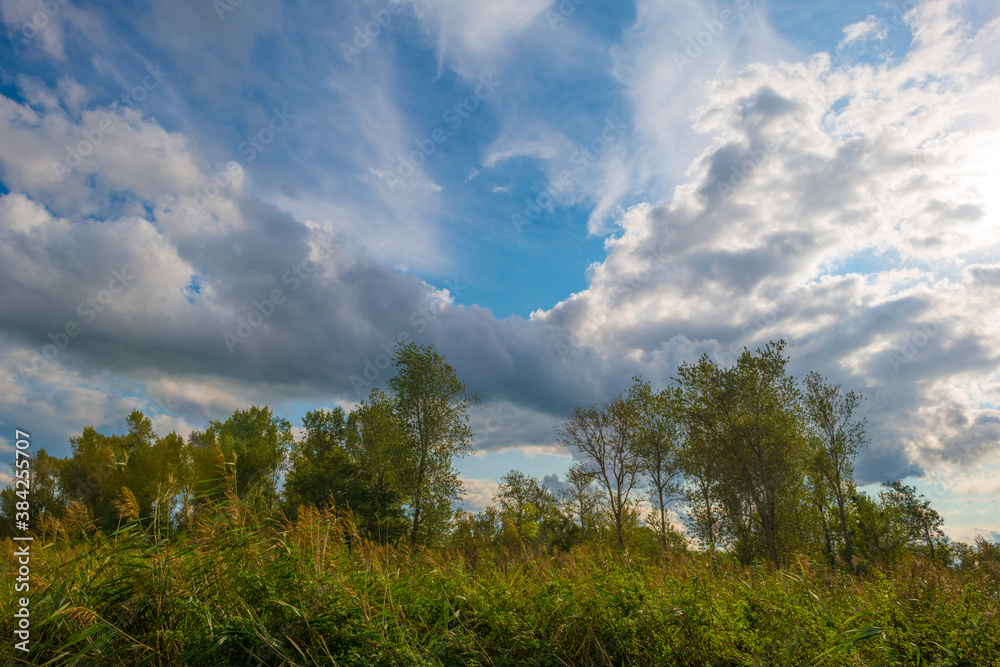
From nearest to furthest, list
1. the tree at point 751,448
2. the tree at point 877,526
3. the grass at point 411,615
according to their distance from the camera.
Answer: the grass at point 411,615 < the tree at point 751,448 < the tree at point 877,526

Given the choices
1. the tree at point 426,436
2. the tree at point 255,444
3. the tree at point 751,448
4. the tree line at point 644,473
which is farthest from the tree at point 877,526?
the tree at point 255,444

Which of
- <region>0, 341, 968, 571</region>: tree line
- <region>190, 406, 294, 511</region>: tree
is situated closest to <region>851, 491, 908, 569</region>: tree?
<region>0, 341, 968, 571</region>: tree line

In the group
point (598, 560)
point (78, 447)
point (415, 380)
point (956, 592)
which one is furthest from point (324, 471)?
point (956, 592)

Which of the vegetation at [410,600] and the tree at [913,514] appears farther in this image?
the tree at [913,514]

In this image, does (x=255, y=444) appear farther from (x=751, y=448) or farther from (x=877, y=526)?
(x=877, y=526)

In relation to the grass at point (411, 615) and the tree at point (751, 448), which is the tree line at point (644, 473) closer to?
the tree at point (751, 448)

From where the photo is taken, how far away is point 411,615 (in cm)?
505

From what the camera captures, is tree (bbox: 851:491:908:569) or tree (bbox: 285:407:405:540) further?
tree (bbox: 851:491:908:569)

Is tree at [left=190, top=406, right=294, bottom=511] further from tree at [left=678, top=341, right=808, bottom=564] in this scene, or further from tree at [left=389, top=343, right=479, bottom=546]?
tree at [left=678, top=341, right=808, bottom=564]

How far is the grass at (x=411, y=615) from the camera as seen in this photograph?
4254mm

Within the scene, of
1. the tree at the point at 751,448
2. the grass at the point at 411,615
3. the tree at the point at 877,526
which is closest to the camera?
the grass at the point at 411,615

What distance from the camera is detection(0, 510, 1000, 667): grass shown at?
4.25 metres

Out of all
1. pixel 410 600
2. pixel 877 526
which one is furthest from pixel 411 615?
pixel 877 526

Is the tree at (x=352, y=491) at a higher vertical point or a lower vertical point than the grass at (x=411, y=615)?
higher
